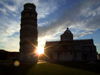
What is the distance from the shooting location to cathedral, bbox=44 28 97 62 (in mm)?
43250

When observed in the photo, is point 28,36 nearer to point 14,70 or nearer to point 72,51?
point 72,51

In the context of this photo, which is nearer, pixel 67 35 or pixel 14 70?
pixel 14 70

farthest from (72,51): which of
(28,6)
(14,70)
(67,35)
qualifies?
(14,70)

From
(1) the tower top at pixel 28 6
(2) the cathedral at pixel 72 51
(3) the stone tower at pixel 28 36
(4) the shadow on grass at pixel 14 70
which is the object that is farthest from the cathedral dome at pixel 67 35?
(4) the shadow on grass at pixel 14 70

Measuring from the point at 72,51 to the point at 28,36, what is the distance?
21.6 meters

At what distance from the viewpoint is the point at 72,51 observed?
43719 millimetres

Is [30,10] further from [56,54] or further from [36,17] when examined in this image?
[56,54]

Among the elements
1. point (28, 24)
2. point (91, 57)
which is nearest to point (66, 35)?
point (91, 57)

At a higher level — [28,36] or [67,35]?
[67,35]

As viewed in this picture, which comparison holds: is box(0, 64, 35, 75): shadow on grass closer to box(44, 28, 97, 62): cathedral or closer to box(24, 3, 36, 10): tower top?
box(44, 28, 97, 62): cathedral

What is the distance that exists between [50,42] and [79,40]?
15819mm

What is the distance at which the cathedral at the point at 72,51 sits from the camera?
142ft

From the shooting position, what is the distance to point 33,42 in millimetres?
40219

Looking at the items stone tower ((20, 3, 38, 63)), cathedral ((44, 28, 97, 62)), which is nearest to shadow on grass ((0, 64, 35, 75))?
stone tower ((20, 3, 38, 63))
